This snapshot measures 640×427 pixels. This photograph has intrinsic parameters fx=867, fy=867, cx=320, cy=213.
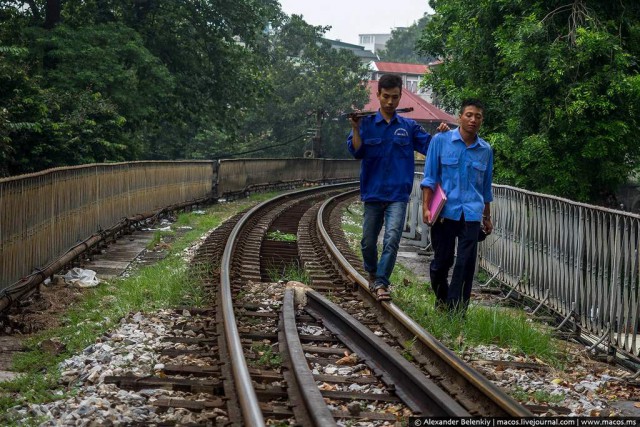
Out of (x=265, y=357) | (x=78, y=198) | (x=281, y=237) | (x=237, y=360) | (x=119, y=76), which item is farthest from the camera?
(x=119, y=76)

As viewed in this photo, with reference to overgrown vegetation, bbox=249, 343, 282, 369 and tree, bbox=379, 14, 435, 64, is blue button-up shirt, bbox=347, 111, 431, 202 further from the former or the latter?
tree, bbox=379, 14, 435, 64

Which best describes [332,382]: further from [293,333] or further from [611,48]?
[611,48]

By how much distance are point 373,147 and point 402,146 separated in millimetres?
267

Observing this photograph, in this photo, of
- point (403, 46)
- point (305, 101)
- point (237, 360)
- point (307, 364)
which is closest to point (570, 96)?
point (307, 364)

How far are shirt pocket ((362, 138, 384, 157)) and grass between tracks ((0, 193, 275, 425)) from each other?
7.08 ft

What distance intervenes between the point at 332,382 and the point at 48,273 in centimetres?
541

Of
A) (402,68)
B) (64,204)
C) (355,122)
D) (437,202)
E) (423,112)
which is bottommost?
(64,204)

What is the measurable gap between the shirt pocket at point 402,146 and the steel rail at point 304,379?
1769 millimetres

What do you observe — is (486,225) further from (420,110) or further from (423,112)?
(420,110)

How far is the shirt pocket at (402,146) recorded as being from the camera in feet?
25.9

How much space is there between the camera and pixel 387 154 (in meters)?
7.95

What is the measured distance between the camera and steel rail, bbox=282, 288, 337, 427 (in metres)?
4.57

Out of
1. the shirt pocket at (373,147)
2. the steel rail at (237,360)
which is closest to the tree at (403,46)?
the steel rail at (237,360)

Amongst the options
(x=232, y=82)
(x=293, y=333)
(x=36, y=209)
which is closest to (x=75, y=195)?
(x=36, y=209)
